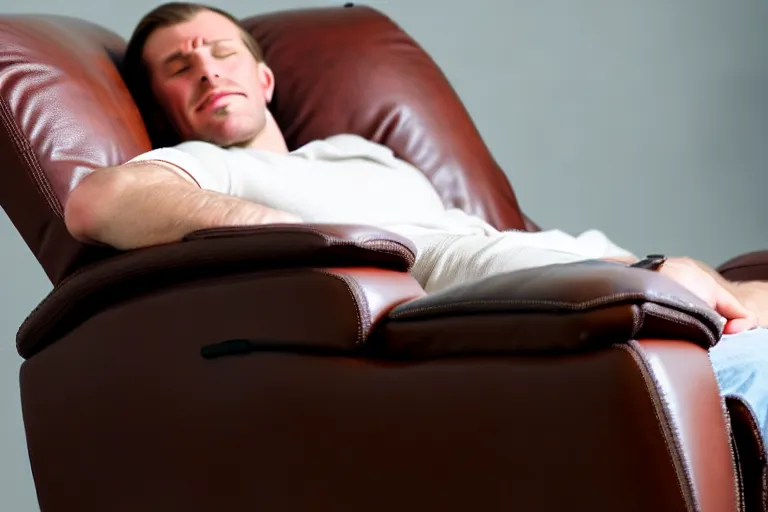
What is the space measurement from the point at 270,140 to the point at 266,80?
0.18 m

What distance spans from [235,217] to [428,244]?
375 millimetres

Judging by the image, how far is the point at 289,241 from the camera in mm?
Answer: 1179

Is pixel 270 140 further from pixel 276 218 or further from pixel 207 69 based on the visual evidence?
pixel 276 218

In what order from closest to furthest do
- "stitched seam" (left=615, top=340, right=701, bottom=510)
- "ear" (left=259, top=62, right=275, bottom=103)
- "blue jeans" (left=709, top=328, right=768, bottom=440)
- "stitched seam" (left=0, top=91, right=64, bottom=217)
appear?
"stitched seam" (left=615, top=340, right=701, bottom=510) < "blue jeans" (left=709, top=328, right=768, bottom=440) < "stitched seam" (left=0, top=91, right=64, bottom=217) < "ear" (left=259, top=62, right=275, bottom=103)

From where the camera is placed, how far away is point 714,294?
1359mm

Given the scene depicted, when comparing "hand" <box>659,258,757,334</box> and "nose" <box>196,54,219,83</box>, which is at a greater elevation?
"nose" <box>196,54,219,83</box>

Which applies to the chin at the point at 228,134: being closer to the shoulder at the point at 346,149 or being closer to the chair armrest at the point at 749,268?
the shoulder at the point at 346,149

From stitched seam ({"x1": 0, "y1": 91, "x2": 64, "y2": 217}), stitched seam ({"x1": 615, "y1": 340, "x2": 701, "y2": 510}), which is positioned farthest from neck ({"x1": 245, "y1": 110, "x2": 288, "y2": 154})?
stitched seam ({"x1": 615, "y1": 340, "x2": 701, "y2": 510})

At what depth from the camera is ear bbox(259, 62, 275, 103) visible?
6.78 feet

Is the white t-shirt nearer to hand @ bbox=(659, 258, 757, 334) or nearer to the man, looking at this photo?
the man

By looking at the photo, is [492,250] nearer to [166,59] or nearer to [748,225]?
[166,59]

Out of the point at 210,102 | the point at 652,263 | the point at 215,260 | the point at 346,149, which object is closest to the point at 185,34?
the point at 210,102

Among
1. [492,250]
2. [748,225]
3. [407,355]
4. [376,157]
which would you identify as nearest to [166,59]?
[376,157]

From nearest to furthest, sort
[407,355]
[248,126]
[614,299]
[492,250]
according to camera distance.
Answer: [614,299], [407,355], [492,250], [248,126]
